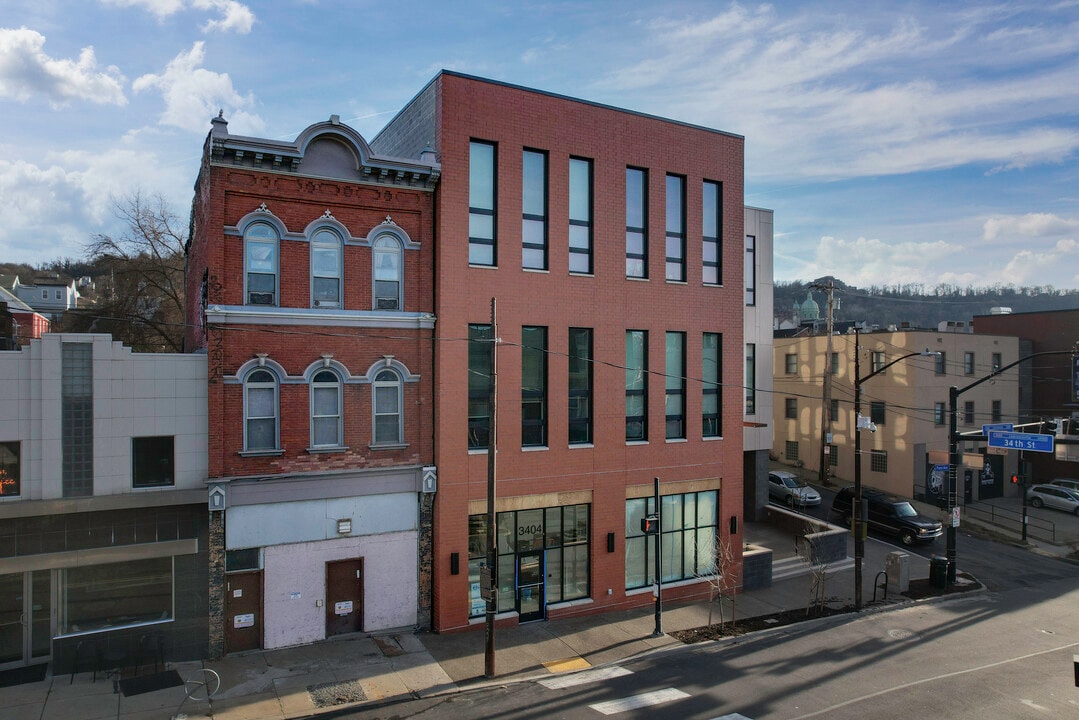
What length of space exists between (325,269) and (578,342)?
24.1 ft

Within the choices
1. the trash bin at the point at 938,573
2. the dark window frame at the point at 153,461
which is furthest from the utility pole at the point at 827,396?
the dark window frame at the point at 153,461

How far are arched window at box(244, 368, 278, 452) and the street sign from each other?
892 inches

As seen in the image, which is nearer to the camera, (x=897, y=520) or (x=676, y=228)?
(x=676, y=228)

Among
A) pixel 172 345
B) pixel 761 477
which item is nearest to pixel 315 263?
pixel 172 345

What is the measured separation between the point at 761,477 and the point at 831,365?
12.8m

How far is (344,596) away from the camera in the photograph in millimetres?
17453

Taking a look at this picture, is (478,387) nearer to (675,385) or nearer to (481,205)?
(481,205)

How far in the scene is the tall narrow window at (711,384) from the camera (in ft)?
74.2

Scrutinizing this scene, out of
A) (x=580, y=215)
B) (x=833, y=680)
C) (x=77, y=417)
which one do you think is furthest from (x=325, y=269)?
(x=833, y=680)

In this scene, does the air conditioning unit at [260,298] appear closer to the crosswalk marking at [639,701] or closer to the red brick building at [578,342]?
the red brick building at [578,342]

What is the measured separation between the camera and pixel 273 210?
17031 mm

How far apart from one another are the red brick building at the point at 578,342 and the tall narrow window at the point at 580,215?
0.05 metres

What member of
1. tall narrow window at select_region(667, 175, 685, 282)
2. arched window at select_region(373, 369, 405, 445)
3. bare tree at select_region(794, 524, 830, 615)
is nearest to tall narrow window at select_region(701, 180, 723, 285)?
tall narrow window at select_region(667, 175, 685, 282)

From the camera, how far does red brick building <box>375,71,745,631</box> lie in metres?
18.6
